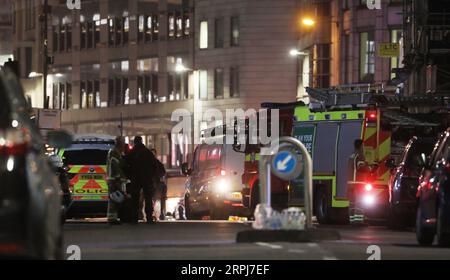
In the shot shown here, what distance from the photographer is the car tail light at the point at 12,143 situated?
10.4 metres

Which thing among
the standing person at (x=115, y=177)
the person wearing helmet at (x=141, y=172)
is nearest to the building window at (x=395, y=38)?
the person wearing helmet at (x=141, y=172)

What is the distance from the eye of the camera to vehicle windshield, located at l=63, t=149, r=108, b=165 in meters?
31.5

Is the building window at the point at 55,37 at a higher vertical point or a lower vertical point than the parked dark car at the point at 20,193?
higher

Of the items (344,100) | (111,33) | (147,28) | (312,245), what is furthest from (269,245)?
(111,33)

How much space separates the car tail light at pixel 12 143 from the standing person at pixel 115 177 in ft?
57.0

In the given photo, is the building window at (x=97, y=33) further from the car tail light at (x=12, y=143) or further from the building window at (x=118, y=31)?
the car tail light at (x=12, y=143)

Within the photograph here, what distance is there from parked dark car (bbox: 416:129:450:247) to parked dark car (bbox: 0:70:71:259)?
8054 mm

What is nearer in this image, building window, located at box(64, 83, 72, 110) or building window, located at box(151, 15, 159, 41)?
building window, located at box(151, 15, 159, 41)

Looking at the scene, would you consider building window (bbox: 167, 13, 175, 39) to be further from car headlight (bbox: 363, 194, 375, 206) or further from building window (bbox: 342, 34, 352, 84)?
car headlight (bbox: 363, 194, 375, 206)

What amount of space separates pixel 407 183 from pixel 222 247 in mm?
8581

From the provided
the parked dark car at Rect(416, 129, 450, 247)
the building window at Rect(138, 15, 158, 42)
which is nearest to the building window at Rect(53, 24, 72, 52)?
the building window at Rect(138, 15, 158, 42)

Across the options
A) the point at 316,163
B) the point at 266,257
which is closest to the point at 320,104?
the point at 316,163

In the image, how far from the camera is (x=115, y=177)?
28125 millimetres

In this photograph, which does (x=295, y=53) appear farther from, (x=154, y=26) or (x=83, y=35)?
(x=83, y=35)
